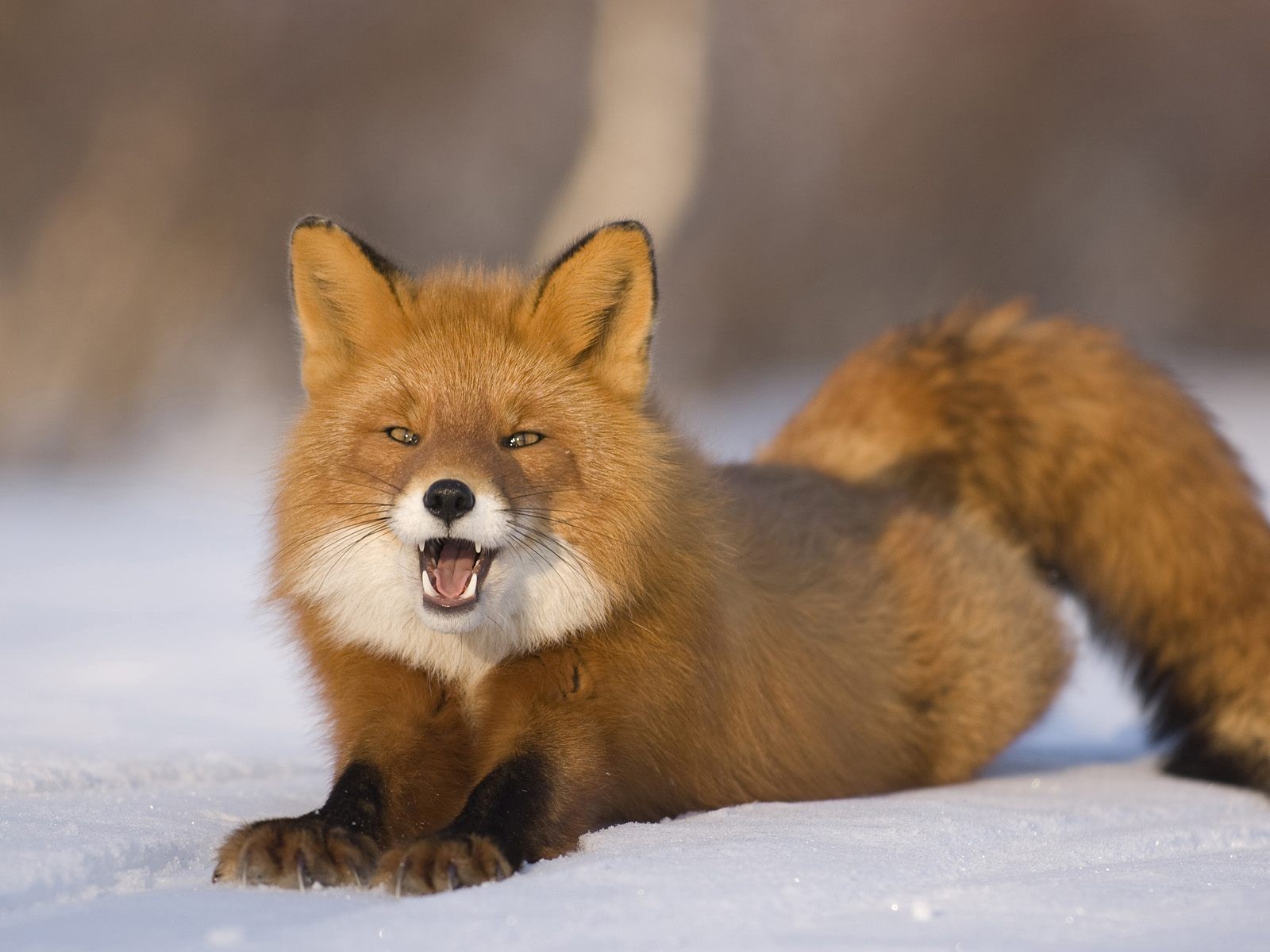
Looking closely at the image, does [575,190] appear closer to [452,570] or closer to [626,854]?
[452,570]

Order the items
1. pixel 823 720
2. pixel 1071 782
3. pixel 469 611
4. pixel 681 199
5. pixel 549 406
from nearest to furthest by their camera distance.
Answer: pixel 469 611 → pixel 549 406 → pixel 823 720 → pixel 1071 782 → pixel 681 199

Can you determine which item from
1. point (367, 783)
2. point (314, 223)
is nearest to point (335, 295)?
point (314, 223)

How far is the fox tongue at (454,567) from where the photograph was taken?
3.57 meters

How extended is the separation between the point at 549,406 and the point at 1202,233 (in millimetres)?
17254

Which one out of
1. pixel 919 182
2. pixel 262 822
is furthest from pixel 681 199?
pixel 262 822

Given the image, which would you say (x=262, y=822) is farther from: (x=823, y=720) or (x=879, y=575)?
(x=879, y=575)

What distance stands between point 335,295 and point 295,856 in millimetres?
1620

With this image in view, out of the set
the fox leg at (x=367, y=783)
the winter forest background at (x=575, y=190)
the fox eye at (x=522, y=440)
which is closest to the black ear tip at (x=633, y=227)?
the fox eye at (x=522, y=440)

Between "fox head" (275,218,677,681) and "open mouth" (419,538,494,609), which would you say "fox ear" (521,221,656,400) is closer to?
"fox head" (275,218,677,681)

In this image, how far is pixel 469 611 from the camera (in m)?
3.54

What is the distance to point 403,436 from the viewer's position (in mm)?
3740

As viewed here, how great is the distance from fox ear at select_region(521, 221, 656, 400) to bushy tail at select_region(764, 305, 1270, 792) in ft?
6.09

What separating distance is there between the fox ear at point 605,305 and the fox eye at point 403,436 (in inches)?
17.0

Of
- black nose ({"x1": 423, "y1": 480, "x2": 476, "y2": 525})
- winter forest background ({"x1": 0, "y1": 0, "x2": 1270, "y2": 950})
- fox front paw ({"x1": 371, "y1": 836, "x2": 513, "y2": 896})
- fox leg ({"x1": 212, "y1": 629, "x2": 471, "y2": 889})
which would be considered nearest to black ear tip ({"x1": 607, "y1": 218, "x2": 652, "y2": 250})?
black nose ({"x1": 423, "y1": 480, "x2": 476, "y2": 525})
